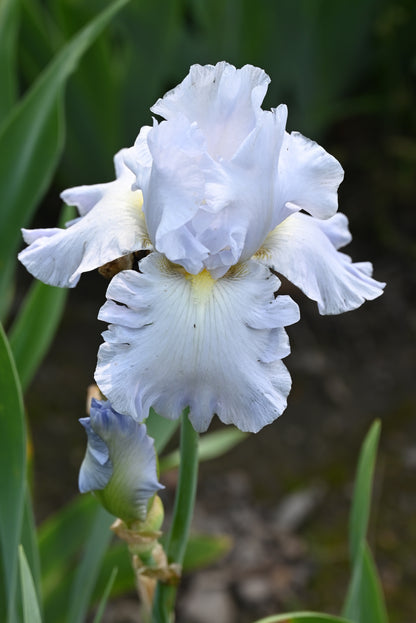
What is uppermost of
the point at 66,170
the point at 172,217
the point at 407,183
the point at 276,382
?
the point at 66,170

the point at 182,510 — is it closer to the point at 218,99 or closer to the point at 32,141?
the point at 218,99

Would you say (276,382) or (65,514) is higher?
(276,382)

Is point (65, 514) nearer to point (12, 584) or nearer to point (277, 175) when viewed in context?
point (12, 584)

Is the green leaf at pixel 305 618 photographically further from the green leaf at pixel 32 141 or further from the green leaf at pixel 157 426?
→ the green leaf at pixel 32 141

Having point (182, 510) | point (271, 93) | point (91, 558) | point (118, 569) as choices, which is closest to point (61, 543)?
point (118, 569)

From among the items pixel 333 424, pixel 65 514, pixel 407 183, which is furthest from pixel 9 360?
pixel 407 183
